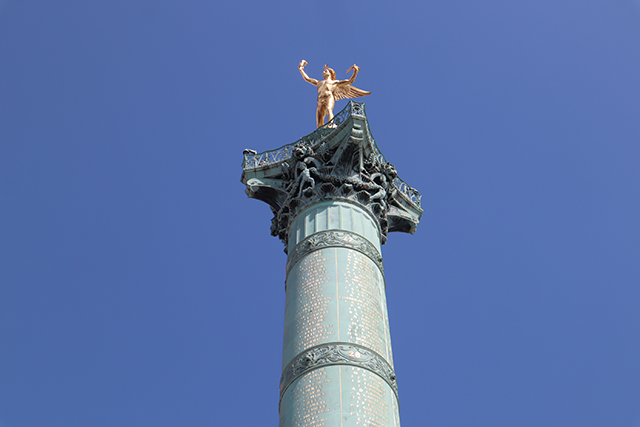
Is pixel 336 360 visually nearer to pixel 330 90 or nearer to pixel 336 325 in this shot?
pixel 336 325

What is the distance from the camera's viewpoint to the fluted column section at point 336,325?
15.2m

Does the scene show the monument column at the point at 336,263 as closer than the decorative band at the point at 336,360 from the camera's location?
Yes

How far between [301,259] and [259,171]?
14.3ft

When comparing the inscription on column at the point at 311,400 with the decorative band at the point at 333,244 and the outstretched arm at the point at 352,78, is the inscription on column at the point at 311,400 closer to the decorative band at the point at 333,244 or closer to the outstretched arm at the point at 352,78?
the decorative band at the point at 333,244

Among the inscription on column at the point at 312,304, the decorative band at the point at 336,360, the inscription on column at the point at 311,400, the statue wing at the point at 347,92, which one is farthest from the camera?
the statue wing at the point at 347,92

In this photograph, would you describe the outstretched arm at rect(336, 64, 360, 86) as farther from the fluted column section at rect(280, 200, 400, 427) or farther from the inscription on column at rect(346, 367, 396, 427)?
the inscription on column at rect(346, 367, 396, 427)

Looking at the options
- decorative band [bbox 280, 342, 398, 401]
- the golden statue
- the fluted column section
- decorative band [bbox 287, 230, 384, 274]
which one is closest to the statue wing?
the golden statue

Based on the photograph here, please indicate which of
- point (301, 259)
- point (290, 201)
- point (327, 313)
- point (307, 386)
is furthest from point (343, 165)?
point (307, 386)

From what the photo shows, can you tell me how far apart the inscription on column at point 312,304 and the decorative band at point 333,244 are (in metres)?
0.31

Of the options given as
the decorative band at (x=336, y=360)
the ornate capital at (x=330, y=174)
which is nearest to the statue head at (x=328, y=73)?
the ornate capital at (x=330, y=174)

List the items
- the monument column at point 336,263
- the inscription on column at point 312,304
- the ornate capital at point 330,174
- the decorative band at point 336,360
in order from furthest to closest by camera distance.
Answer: the ornate capital at point 330,174 → the inscription on column at point 312,304 → the decorative band at point 336,360 → the monument column at point 336,263

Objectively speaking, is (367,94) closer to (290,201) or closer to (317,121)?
(317,121)

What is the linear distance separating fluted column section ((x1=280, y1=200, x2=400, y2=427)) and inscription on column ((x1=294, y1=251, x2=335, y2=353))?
0.08ft

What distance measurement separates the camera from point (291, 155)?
22109 mm
